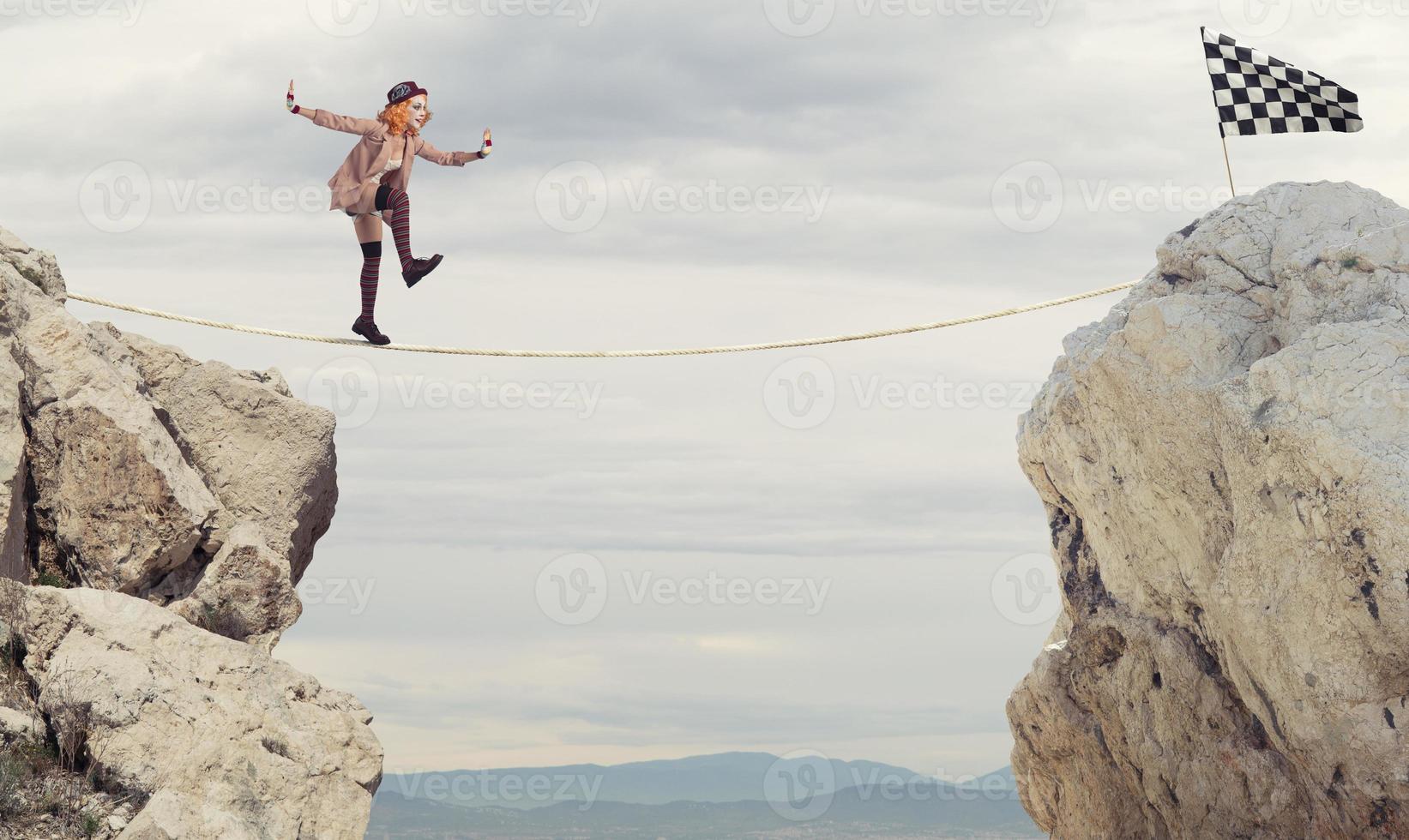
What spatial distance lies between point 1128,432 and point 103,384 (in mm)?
10165

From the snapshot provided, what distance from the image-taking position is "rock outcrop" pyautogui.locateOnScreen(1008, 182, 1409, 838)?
1271cm

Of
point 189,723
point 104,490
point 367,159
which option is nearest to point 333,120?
point 367,159

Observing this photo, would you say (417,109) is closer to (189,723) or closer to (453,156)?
(453,156)

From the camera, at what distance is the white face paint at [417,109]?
1608 cm

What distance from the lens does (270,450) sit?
16.7 metres

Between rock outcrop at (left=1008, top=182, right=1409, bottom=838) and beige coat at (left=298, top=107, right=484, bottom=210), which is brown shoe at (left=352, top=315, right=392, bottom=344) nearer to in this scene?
beige coat at (left=298, top=107, right=484, bottom=210)

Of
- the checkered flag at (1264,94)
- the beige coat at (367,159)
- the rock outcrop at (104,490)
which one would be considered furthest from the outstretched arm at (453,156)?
the checkered flag at (1264,94)

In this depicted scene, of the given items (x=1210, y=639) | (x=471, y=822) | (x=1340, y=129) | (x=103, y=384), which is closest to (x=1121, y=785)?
(x=1210, y=639)

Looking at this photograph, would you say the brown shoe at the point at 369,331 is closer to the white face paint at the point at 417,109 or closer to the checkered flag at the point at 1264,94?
the white face paint at the point at 417,109

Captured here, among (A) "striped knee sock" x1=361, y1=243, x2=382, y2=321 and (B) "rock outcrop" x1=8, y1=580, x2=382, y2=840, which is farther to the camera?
(A) "striped knee sock" x1=361, y1=243, x2=382, y2=321

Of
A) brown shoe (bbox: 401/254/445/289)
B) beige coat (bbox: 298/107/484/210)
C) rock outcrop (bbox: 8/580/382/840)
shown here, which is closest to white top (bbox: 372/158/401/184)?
beige coat (bbox: 298/107/484/210)

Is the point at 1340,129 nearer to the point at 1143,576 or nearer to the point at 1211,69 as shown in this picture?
the point at 1211,69

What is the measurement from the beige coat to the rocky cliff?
250cm

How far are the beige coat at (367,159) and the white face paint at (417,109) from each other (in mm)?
175
